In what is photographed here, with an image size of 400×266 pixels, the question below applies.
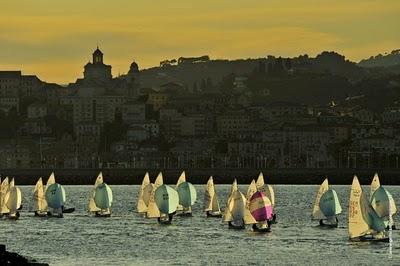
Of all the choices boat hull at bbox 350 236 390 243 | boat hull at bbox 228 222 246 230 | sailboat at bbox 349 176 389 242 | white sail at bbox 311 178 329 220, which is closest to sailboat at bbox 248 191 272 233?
boat hull at bbox 228 222 246 230

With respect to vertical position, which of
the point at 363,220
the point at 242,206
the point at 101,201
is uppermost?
the point at 101,201

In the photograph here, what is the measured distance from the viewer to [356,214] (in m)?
97.4

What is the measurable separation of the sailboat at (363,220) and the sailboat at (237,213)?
11216mm

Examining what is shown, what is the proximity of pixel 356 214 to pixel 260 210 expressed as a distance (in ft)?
37.0

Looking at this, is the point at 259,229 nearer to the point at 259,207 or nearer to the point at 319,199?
the point at 259,207

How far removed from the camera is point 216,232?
362ft

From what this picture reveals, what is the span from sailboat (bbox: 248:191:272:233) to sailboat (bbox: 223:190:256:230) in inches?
20.9

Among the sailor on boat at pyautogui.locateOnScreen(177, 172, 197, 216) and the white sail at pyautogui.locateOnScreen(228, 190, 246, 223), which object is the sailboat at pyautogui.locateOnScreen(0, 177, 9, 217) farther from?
the white sail at pyautogui.locateOnScreen(228, 190, 246, 223)

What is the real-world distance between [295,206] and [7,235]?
46060mm

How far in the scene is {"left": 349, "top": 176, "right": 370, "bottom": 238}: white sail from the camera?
96.8m

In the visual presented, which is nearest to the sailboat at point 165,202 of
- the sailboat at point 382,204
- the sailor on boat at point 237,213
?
the sailor on boat at point 237,213

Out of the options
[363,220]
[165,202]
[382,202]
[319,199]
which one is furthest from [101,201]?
[363,220]

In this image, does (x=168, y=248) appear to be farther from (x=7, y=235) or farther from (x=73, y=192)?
(x=73, y=192)

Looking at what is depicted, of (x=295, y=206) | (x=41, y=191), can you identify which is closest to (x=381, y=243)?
(x=41, y=191)
